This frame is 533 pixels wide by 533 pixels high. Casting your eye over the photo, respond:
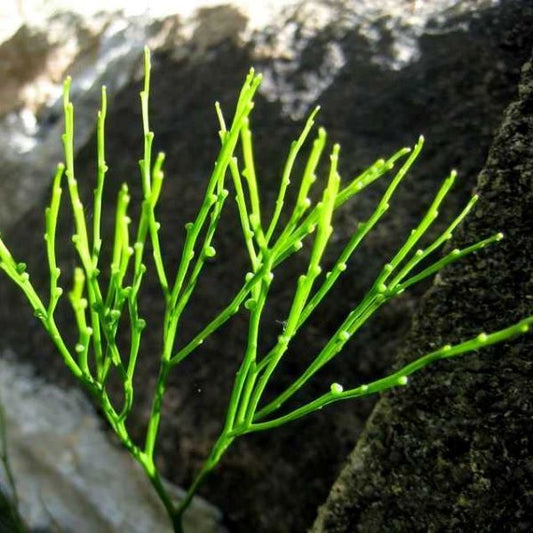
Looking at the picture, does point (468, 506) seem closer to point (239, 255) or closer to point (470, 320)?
point (470, 320)

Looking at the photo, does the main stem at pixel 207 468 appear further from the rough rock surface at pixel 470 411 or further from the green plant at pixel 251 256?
the rough rock surface at pixel 470 411

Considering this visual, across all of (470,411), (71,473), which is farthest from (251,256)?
(71,473)

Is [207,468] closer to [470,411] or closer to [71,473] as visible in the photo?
[470,411]

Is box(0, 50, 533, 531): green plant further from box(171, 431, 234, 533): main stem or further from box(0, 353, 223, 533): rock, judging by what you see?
box(0, 353, 223, 533): rock

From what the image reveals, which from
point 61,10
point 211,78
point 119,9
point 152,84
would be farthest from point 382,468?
point 61,10

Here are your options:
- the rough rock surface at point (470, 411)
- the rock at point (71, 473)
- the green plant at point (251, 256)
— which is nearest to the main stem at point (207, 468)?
the green plant at point (251, 256)

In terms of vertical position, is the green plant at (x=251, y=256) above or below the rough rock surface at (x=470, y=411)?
above
